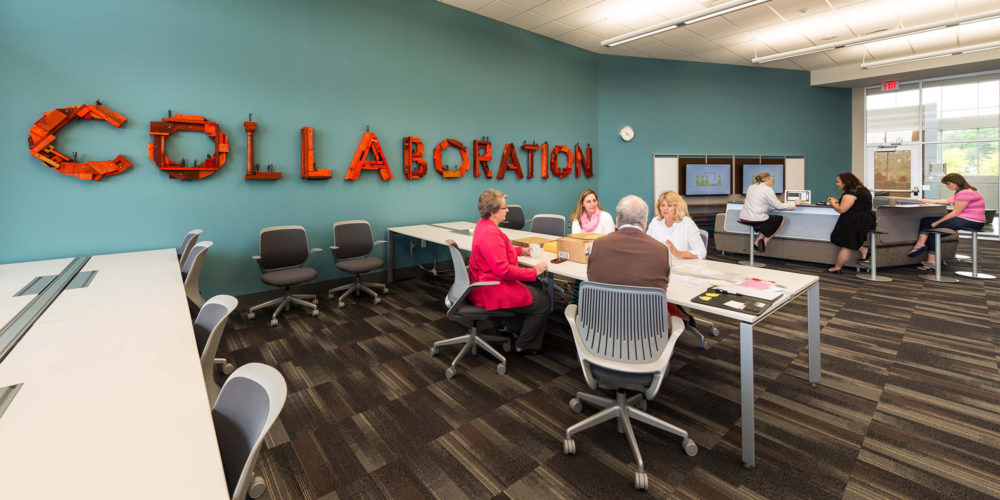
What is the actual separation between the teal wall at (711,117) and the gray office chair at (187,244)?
6249 millimetres

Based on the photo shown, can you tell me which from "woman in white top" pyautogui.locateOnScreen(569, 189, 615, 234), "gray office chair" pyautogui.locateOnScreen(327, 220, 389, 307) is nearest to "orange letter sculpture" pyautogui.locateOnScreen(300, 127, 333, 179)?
"gray office chair" pyautogui.locateOnScreen(327, 220, 389, 307)

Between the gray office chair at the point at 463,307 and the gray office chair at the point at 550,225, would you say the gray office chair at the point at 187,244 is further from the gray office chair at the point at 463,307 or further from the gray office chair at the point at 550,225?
the gray office chair at the point at 550,225

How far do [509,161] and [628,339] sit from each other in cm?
501

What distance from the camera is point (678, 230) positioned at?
3.59 metres

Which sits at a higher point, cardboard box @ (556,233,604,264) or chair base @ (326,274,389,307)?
cardboard box @ (556,233,604,264)

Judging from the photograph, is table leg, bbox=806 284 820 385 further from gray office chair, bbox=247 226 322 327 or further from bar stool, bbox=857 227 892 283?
gray office chair, bbox=247 226 322 327

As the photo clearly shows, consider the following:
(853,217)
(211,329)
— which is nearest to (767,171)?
(853,217)

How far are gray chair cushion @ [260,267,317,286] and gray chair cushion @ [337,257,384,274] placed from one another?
1.16 feet

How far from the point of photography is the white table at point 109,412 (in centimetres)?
89

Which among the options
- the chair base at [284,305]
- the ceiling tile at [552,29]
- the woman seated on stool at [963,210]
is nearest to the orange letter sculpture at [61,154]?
the chair base at [284,305]

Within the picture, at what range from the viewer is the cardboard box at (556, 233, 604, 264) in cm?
315

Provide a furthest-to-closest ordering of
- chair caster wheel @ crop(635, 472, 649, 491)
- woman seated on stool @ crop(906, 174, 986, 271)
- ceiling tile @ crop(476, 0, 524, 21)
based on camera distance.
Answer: ceiling tile @ crop(476, 0, 524, 21) → woman seated on stool @ crop(906, 174, 986, 271) → chair caster wheel @ crop(635, 472, 649, 491)

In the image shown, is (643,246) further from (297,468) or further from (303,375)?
(303,375)

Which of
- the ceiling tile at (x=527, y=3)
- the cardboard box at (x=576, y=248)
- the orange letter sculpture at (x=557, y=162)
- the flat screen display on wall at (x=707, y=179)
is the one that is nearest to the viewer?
the cardboard box at (x=576, y=248)
